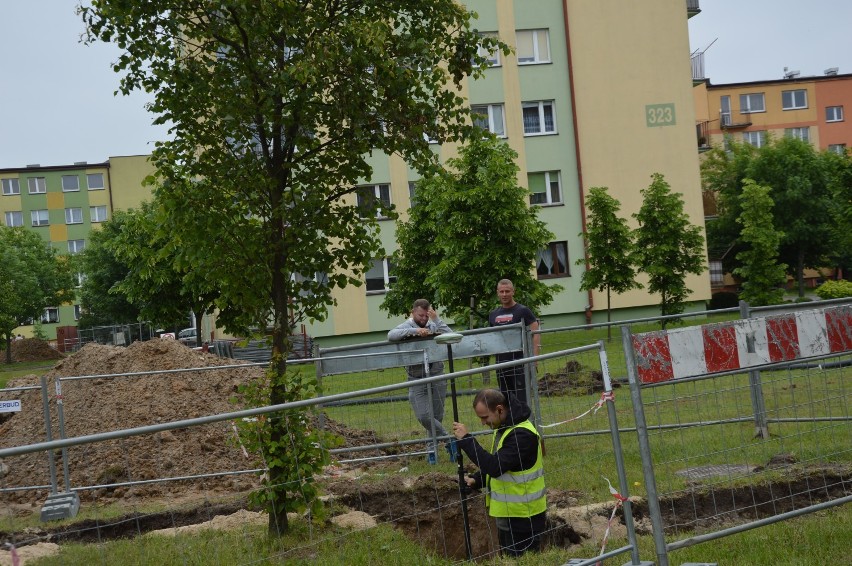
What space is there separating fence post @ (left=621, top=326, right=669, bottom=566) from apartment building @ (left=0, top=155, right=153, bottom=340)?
263ft

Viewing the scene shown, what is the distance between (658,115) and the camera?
4175cm

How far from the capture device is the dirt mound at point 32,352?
5978 cm

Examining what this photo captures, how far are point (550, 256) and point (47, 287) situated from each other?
126 feet

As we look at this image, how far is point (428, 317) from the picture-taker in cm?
1193

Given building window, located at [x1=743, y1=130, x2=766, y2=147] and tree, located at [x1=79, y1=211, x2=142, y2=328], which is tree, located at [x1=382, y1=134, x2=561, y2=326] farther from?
building window, located at [x1=743, y1=130, x2=766, y2=147]

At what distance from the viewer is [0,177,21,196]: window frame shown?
81625 mm

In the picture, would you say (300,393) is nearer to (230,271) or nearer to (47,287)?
(230,271)

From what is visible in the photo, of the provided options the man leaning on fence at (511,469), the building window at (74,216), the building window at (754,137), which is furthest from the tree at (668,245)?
the building window at (74,216)

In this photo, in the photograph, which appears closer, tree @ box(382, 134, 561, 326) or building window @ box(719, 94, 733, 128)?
tree @ box(382, 134, 561, 326)

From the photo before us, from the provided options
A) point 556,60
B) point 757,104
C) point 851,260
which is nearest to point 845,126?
point 757,104

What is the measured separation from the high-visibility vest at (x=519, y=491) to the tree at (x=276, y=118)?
80.9 inches

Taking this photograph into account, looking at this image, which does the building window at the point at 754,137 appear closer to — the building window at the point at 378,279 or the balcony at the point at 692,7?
the balcony at the point at 692,7

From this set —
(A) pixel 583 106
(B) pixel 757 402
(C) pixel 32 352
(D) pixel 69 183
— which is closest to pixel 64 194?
(D) pixel 69 183

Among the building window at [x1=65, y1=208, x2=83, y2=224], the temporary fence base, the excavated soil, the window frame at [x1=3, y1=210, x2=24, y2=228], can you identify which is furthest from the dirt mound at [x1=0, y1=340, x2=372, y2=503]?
the window frame at [x1=3, y1=210, x2=24, y2=228]
